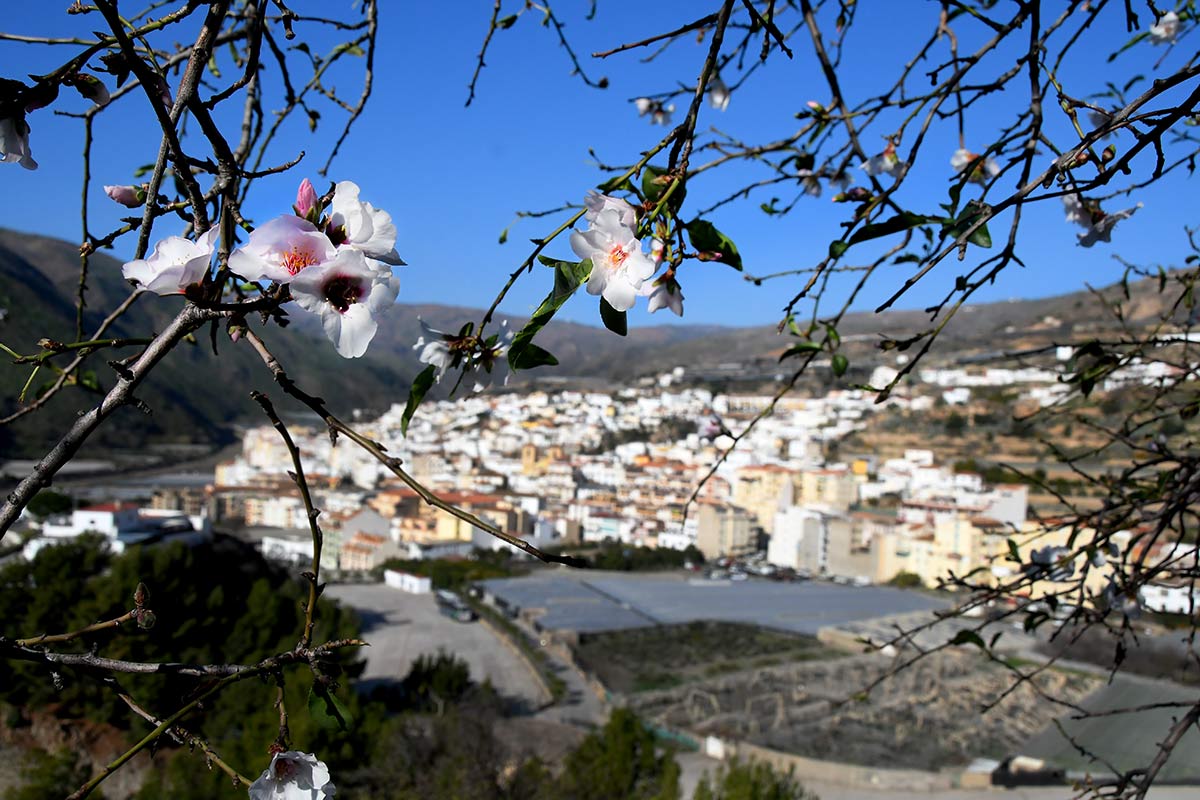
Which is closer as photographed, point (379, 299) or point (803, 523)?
point (379, 299)

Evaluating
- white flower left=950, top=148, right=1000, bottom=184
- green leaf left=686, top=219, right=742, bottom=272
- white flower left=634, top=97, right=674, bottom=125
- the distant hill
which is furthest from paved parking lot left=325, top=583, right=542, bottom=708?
the distant hill

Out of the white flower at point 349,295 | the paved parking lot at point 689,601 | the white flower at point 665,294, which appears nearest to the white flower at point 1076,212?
the white flower at point 665,294

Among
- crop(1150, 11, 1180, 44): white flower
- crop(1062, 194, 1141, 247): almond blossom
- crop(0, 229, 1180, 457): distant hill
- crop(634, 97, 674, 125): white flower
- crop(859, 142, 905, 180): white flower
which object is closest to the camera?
crop(1062, 194, 1141, 247): almond blossom

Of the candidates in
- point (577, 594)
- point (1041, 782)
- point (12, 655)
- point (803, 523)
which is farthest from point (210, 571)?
point (803, 523)

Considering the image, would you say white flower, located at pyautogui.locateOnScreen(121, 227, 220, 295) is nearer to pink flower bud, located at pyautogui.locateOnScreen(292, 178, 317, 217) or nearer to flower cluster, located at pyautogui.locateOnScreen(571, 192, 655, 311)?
pink flower bud, located at pyautogui.locateOnScreen(292, 178, 317, 217)

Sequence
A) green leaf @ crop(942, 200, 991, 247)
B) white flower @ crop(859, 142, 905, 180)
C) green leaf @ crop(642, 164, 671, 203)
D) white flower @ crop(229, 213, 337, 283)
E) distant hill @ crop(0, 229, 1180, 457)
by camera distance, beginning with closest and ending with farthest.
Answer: white flower @ crop(229, 213, 337, 283), green leaf @ crop(642, 164, 671, 203), green leaf @ crop(942, 200, 991, 247), white flower @ crop(859, 142, 905, 180), distant hill @ crop(0, 229, 1180, 457)

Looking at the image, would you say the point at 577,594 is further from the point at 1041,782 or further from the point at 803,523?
the point at 1041,782
